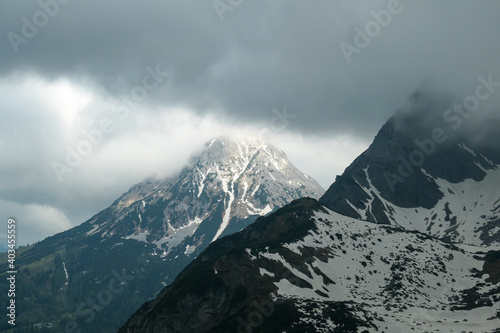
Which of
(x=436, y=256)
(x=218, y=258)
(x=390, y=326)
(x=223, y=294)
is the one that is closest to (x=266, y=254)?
(x=218, y=258)

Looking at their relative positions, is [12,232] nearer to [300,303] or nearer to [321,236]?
[300,303]

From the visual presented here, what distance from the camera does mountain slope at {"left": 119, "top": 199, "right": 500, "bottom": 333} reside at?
125 meters

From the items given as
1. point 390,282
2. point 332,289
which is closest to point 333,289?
point 332,289

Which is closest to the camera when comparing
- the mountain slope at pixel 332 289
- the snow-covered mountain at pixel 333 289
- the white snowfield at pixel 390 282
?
the snow-covered mountain at pixel 333 289

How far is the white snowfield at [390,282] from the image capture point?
126 metres

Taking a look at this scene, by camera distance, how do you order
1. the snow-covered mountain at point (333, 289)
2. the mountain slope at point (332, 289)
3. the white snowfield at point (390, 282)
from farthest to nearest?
the white snowfield at point (390, 282) < the mountain slope at point (332, 289) < the snow-covered mountain at point (333, 289)

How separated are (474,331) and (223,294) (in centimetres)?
7100

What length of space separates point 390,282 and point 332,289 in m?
24.1

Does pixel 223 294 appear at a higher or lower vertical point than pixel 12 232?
lower

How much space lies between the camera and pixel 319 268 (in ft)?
541

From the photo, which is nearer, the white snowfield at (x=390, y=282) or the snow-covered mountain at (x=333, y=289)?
the snow-covered mountain at (x=333, y=289)

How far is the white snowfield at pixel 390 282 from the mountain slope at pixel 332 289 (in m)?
0.34

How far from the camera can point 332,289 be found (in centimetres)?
15425

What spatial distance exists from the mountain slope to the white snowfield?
0.34 metres
